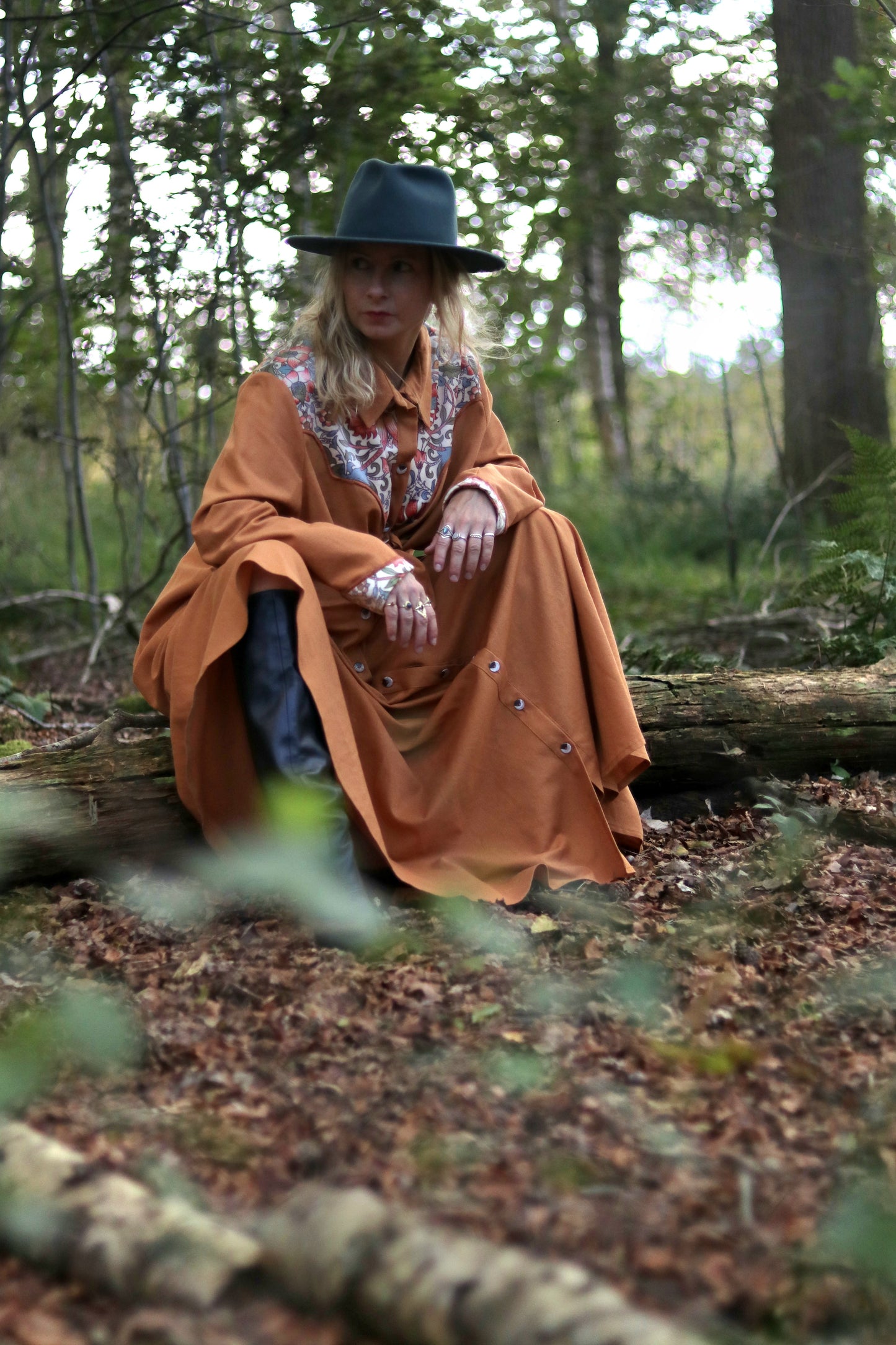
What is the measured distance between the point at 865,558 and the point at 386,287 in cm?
199

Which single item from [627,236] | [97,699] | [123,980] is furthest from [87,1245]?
[627,236]

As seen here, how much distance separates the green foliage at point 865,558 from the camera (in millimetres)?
3971

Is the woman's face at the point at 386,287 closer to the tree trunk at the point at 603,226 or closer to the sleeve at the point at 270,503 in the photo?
the sleeve at the point at 270,503

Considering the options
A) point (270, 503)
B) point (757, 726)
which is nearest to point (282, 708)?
point (270, 503)

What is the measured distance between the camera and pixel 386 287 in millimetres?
2908

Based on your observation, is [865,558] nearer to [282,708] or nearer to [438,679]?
[438,679]

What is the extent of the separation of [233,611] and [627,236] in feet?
31.6

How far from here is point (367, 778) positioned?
2.83 metres

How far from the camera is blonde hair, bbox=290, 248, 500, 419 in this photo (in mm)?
2936

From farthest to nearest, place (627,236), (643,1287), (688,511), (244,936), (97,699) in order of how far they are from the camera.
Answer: (627,236) < (688,511) < (97,699) < (244,936) < (643,1287)

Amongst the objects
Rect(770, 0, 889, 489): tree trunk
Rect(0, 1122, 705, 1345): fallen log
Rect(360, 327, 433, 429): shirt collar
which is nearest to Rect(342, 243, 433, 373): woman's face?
Rect(360, 327, 433, 429): shirt collar

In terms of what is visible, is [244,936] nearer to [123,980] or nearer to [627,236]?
[123,980]

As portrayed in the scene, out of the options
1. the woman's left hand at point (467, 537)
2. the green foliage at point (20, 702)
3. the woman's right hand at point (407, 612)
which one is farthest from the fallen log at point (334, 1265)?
the green foliage at point (20, 702)

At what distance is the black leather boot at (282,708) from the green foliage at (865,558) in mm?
→ 2178
